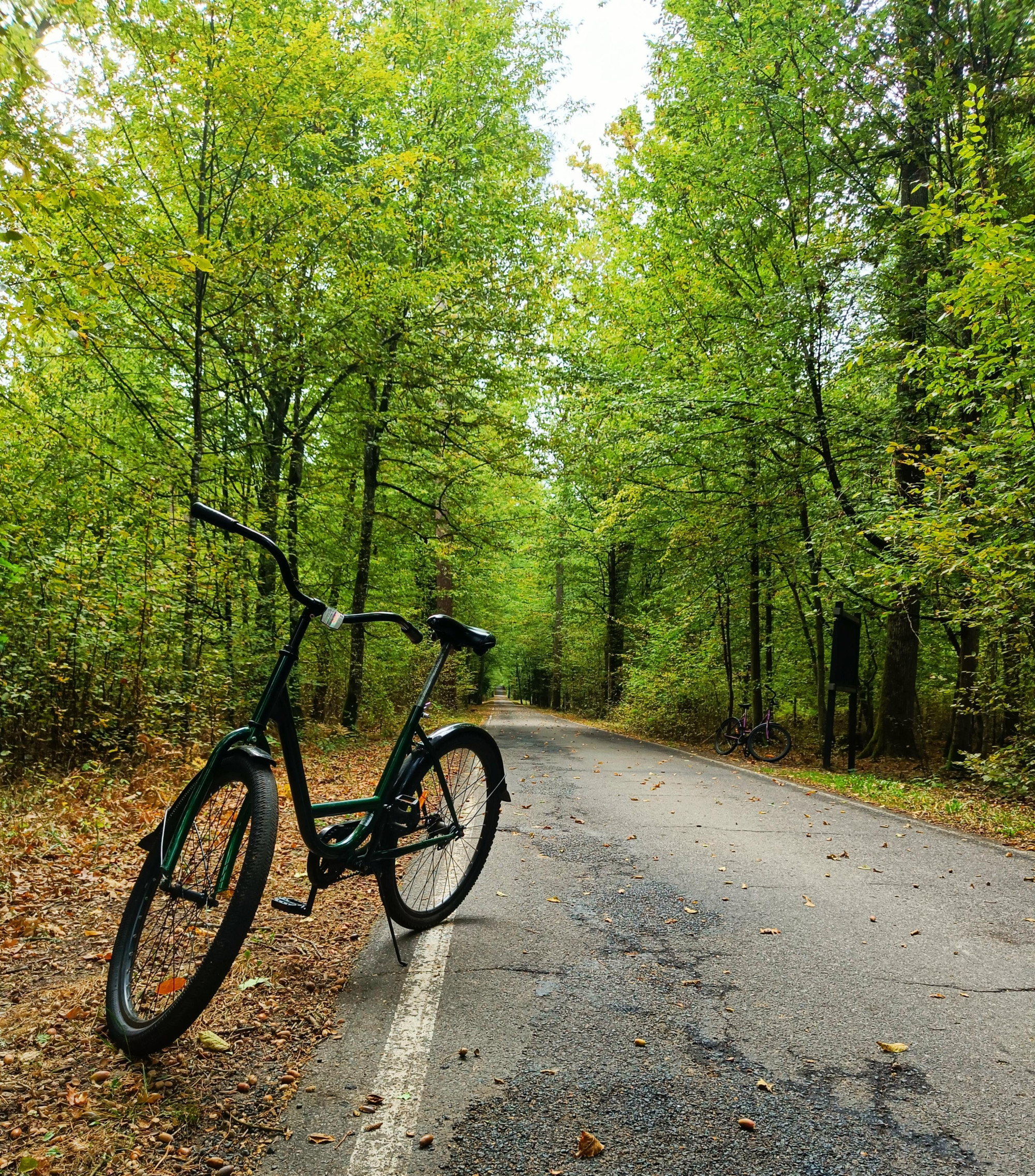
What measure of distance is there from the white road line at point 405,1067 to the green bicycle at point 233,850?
206mm

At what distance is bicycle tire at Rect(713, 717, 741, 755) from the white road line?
12.1m

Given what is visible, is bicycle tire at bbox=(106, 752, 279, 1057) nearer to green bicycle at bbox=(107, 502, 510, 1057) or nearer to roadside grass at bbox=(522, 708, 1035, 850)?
green bicycle at bbox=(107, 502, 510, 1057)

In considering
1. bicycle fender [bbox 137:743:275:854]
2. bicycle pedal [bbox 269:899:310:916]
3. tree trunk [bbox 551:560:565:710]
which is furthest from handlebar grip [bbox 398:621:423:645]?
tree trunk [bbox 551:560:565:710]

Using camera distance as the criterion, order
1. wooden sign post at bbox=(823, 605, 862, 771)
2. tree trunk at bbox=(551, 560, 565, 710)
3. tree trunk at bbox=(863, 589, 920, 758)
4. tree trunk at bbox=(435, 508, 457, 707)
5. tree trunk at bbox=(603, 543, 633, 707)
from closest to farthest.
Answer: wooden sign post at bbox=(823, 605, 862, 771) < tree trunk at bbox=(863, 589, 920, 758) < tree trunk at bbox=(435, 508, 457, 707) < tree trunk at bbox=(603, 543, 633, 707) < tree trunk at bbox=(551, 560, 565, 710)

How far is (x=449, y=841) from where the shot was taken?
3529mm

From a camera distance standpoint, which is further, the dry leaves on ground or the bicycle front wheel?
the bicycle front wheel

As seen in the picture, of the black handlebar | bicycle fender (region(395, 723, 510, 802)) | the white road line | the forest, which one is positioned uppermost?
the forest

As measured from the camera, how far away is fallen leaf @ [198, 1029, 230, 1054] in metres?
2.38

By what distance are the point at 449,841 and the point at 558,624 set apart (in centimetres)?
3025

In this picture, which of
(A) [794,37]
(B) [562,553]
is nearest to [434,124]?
(A) [794,37]

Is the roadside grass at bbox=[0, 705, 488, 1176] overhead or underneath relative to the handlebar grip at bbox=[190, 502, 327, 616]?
underneath

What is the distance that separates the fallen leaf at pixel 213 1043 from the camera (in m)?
2.38

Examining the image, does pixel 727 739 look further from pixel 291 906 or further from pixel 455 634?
pixel 291 906

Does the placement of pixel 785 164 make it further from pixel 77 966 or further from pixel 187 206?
pixel 77 966
